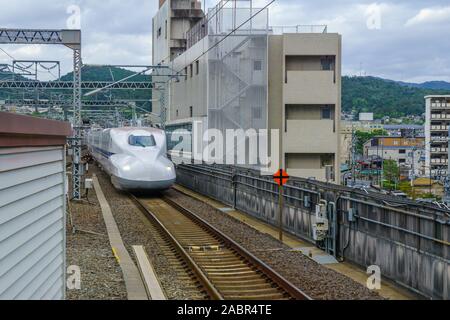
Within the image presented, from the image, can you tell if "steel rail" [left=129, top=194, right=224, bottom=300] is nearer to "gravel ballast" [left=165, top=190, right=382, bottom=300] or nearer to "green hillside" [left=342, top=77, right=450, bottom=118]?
"gravel ballast" [left=165, top=190, right=382, bottom=300]

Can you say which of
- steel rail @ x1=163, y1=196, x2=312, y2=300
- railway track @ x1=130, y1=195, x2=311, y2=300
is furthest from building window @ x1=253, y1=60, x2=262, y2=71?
steel rail @ x1=163, y1=196, x2=312, y2=300

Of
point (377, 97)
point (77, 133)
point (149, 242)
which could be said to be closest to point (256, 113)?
point (77, 133)

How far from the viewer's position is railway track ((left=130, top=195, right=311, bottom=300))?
10266mm

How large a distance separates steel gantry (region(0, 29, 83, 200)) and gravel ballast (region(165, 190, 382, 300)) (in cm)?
668

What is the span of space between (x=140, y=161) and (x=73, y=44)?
5.31 m

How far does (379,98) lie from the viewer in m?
125

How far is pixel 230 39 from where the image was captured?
124 feet

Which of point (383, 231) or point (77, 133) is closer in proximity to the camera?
point (383, 231)

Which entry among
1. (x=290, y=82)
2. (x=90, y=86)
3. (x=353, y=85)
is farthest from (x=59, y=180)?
(x=353, y=85)

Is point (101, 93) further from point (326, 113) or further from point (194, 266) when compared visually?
point (194, 266)

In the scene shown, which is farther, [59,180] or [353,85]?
[353,85]

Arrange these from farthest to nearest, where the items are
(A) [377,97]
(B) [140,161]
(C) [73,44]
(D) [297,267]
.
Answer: (A) [377,97] → (B) [140,161] → (C) [73,44] → (D) [297,267]
